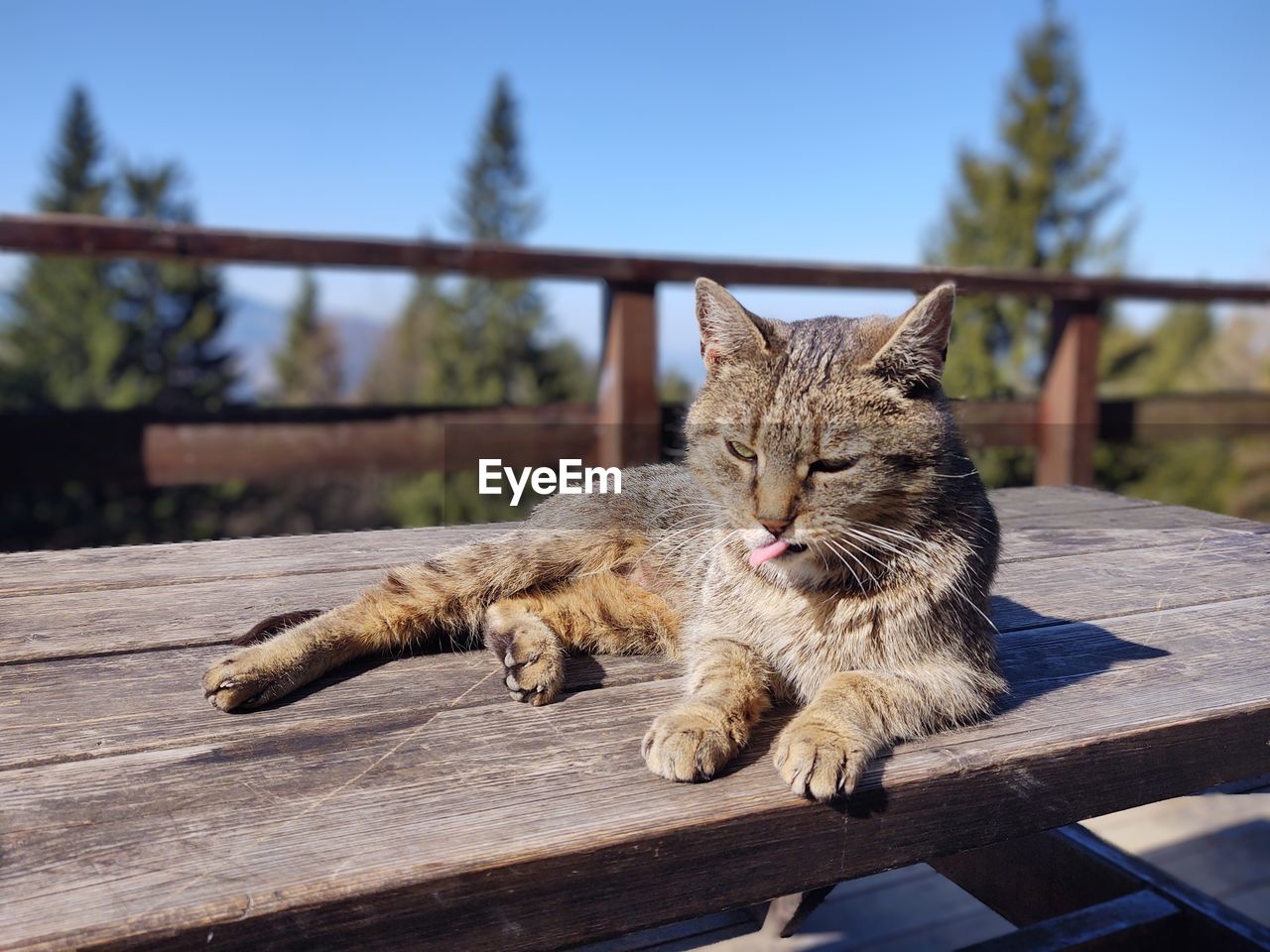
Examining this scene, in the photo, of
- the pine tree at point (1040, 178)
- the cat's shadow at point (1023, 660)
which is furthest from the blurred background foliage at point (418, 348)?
the cat's shadow at point (1023, 660)

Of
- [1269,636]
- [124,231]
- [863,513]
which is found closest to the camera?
[863,513]

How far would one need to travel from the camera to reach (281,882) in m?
1.02

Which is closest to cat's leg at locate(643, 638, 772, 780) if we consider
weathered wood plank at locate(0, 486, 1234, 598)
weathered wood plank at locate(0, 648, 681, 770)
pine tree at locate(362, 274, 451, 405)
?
weathered wood plank at locate(0, 648, 681, 770)

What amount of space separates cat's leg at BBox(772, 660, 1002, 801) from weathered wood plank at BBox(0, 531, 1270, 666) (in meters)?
0.54

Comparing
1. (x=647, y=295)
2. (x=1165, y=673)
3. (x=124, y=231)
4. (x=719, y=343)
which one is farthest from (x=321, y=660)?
(x=647, y=295)

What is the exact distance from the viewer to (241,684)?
1501 mm

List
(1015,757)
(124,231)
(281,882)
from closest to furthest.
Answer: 1. (281,882)
2. (1015,757)
3. (124,231)

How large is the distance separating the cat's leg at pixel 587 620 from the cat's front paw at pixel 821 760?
0.48 metres

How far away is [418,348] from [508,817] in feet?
94.4

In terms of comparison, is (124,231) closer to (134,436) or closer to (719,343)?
(134,436)

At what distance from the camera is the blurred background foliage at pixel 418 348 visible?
12047 mm

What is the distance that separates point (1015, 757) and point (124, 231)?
9.62 ft

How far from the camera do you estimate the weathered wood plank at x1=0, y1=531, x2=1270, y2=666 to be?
5.99 feet

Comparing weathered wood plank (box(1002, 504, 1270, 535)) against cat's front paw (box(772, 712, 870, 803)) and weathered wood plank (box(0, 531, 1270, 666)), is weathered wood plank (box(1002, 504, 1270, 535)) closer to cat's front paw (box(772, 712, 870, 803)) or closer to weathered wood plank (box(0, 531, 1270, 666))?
weathered wood plank (box(0, 531, 1270, 666))
